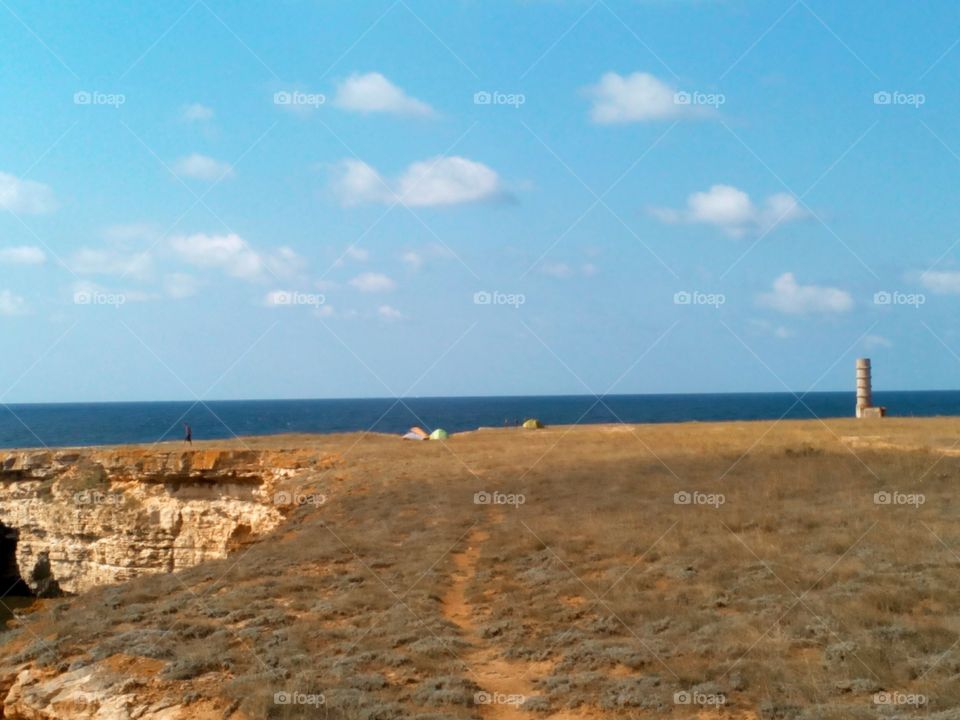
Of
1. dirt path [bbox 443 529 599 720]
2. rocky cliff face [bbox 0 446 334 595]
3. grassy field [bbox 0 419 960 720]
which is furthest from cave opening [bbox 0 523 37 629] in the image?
dirt path [bbox 443 529 599 720]

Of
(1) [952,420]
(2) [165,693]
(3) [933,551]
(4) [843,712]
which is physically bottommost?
(2) [165,693]

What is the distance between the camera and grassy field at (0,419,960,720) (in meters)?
9.04

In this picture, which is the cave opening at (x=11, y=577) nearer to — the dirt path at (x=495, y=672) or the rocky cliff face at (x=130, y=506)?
the rocky cliff face at (x=130, y=506)

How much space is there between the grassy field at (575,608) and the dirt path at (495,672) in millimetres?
36

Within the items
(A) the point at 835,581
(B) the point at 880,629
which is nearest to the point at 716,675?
(B) the point at 880,629

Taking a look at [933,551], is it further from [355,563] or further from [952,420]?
[952,420]

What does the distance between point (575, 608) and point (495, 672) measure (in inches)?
97.8

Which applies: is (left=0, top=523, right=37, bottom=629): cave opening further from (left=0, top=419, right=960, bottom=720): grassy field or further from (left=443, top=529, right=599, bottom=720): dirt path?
(left=443, top=529, right=599, bottom=720): dirt path

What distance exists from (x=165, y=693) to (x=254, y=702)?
1570 mm

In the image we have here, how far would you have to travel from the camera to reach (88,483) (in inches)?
1193

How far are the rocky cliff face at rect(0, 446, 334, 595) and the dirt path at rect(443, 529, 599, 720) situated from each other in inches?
553

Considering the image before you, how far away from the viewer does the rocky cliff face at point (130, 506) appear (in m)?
27.7

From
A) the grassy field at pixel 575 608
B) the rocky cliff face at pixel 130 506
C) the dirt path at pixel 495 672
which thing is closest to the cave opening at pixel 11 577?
the rocky cliff face at pixel 130 506

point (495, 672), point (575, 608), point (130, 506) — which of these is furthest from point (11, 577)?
point (495, 672)
